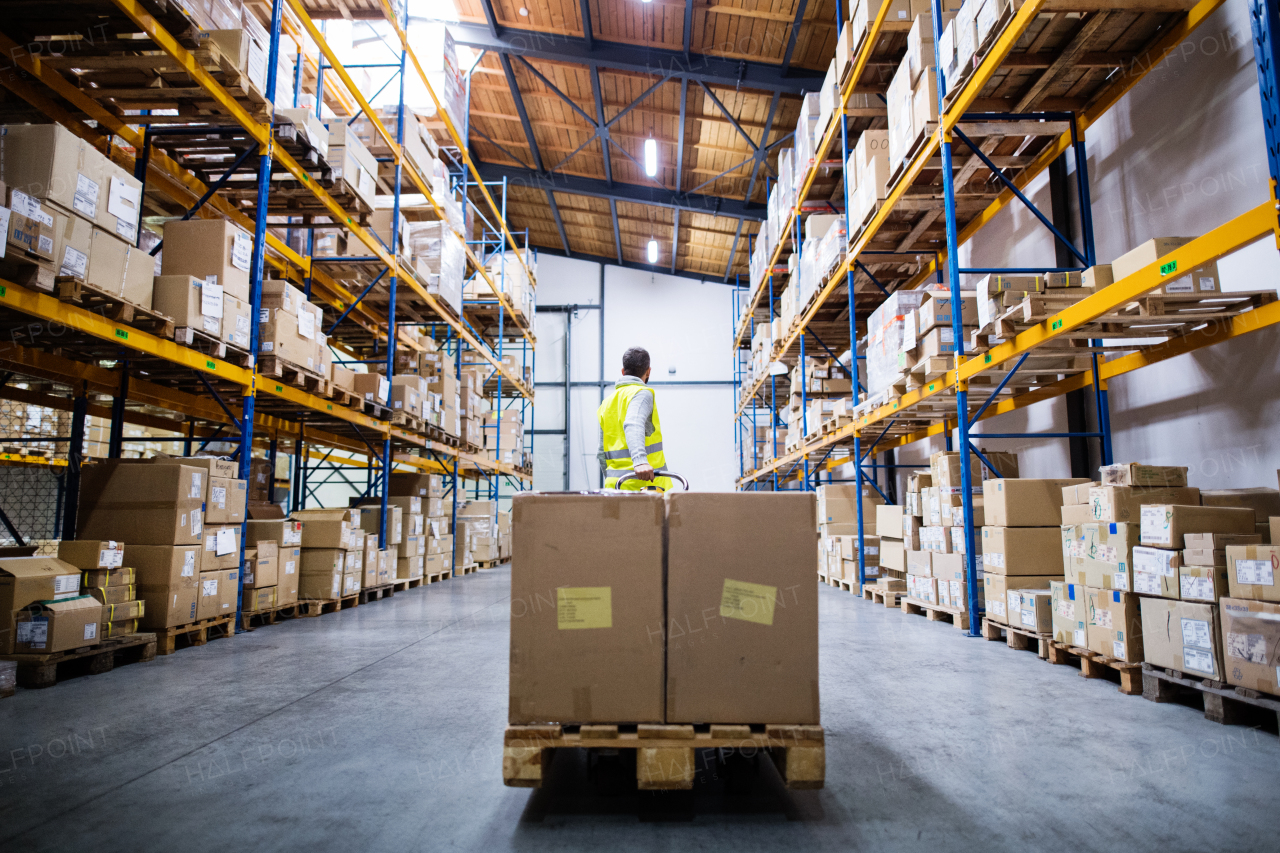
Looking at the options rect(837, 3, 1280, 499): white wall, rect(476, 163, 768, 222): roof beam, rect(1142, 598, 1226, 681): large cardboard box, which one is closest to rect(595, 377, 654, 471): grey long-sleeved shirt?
rect(1142, 598, 1226, 681): large cardboard box

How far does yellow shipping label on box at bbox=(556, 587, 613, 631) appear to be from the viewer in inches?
88.7

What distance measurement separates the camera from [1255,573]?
2.99m

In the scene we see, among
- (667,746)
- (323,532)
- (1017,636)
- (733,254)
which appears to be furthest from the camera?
(733,254)

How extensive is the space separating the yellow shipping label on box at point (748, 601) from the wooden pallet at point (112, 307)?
399cm

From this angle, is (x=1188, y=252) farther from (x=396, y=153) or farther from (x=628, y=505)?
(x=396, y=153)

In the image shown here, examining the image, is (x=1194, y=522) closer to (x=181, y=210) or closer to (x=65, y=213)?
(x=65, y=213)

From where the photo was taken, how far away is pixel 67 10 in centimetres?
438

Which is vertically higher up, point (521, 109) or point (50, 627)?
point (521, 109)

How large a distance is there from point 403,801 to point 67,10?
5175mm

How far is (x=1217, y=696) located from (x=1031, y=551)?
191cm

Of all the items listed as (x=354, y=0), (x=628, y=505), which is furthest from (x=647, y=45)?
(x=628, y=505)

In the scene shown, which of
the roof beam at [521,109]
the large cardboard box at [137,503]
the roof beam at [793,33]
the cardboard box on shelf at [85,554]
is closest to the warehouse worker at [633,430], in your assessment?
the large cardboard box at [137,503]

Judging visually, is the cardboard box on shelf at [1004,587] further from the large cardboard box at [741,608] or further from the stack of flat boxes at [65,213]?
the stack of flat boxes at [65,213]

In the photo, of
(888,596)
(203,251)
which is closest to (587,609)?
(203,251)
